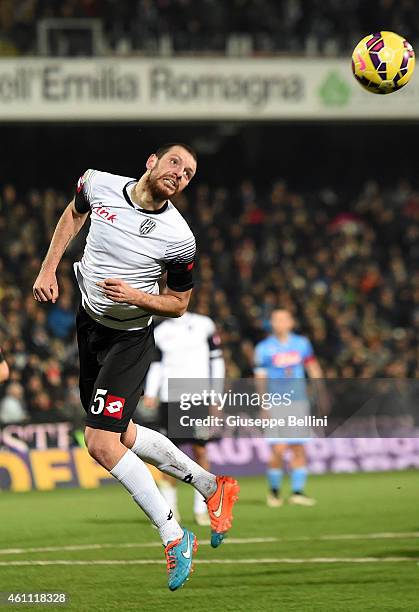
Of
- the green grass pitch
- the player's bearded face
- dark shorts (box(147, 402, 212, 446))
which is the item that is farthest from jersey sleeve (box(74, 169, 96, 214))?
dark shorts (box(147, 402, 212, 446))

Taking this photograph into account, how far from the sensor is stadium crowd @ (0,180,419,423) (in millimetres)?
18422

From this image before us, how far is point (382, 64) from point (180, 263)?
108 inches

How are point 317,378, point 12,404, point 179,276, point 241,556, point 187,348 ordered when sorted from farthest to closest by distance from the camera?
point 12,404 → point 317,378 → point 187,348 → point 241,556 → point 179,276

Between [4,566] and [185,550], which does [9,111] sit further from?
[185,550]

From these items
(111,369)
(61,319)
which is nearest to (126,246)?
(111,369)

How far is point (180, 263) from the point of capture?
22.0ft

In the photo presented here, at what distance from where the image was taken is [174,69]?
70.3 feet

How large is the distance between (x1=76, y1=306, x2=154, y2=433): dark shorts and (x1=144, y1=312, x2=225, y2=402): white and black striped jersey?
4976 mm

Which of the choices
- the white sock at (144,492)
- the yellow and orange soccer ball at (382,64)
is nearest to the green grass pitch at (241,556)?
the white sock at (144,492)

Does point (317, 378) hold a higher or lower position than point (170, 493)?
higher

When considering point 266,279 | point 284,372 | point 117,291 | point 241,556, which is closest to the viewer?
point 117,291

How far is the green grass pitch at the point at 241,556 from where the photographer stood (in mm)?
7070

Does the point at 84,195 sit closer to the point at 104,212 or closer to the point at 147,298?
the point at 104,212

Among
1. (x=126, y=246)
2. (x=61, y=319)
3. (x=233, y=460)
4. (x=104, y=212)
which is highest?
(x=104, y=212)
